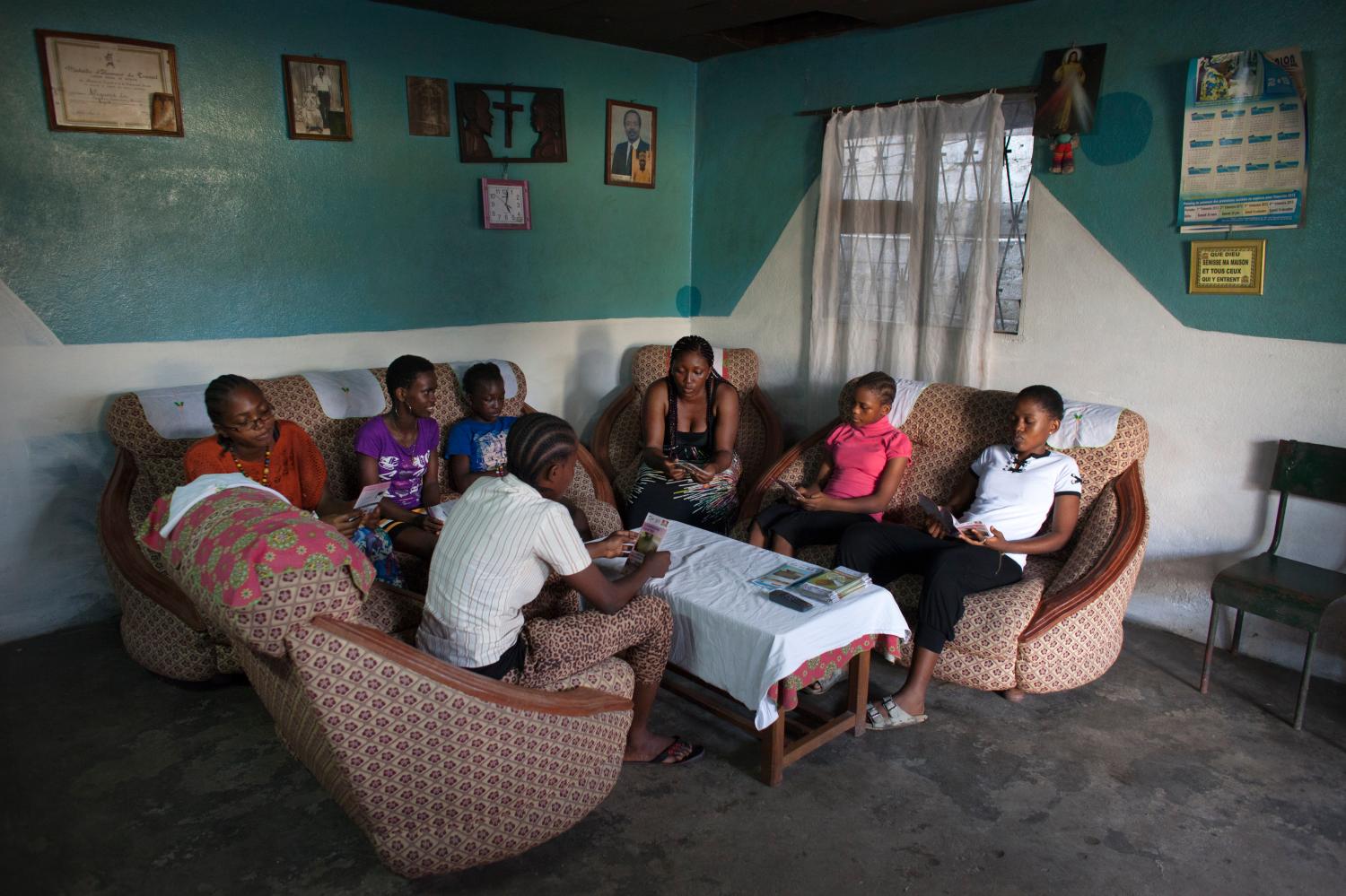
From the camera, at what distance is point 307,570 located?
176 cm

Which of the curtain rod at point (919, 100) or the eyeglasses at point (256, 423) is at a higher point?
the curtain rod at point (919, 100)

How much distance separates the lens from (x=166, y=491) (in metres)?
3.46

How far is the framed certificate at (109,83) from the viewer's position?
3.39 metres

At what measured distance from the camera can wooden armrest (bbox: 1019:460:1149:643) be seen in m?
3.15

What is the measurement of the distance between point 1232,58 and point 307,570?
375 centimetres

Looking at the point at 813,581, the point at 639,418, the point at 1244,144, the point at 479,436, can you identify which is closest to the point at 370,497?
the point at 479,436

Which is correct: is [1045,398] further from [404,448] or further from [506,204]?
[506,204]

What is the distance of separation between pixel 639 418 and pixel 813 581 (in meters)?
2.41

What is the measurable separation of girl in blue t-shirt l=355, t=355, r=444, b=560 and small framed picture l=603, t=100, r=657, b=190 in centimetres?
205

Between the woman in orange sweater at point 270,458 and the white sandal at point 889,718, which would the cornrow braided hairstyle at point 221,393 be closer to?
the woman in orange sweater at point 270,458

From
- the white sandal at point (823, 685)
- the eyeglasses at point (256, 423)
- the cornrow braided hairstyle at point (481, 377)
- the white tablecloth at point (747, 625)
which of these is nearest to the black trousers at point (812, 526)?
the white sandal at point (823, 685)

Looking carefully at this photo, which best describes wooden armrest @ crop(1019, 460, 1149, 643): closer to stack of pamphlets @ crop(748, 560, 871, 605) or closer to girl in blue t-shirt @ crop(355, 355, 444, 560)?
stack of pamphlets @ crop(748, 560, 871, 605)

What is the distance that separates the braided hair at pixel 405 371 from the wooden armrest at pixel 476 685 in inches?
69.8

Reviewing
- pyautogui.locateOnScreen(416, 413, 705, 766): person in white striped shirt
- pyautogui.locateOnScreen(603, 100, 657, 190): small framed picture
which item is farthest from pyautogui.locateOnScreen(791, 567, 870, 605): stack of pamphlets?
pyautogui.locateOnScreen(603, 100, 657, 190): small framed picture
